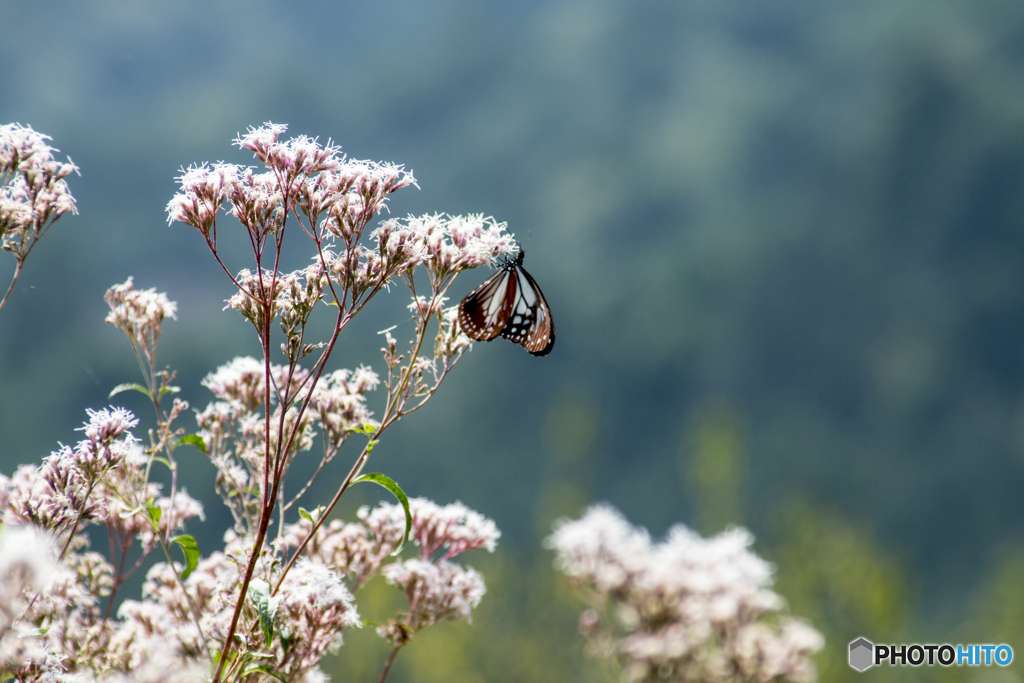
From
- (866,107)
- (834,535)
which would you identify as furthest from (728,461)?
(866,107)

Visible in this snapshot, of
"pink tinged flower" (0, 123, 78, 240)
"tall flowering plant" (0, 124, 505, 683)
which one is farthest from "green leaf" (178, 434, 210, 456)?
"pink tinged flower" (0, 123, 78, 240)

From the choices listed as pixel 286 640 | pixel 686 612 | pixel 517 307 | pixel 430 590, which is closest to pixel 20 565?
pixel 286 640

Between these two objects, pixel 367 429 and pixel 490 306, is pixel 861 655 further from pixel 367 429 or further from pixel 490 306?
pixel 367 429

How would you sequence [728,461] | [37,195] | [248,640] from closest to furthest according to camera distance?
1. [248,640]
2. [37,195]
3. [728,461]

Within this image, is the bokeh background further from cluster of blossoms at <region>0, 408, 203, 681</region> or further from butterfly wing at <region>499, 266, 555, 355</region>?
cluster of blossoms at <region>0, 408, 203, 681</region>

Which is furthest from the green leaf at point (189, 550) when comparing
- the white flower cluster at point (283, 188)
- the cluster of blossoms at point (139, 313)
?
the white flower cluster at point (283, 188)

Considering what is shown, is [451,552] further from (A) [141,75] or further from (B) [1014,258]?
(A) [141,75]
